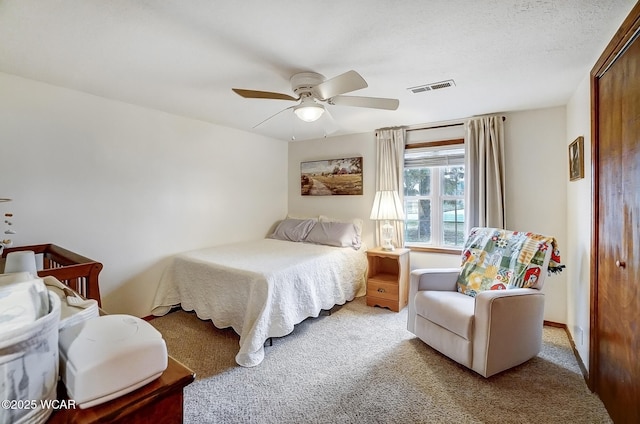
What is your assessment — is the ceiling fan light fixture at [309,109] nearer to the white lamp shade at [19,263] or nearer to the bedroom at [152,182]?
the bedroom at [152,182]

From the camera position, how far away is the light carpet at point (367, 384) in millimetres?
1758

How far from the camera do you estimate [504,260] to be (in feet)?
8.23

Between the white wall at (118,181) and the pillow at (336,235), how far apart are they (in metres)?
1.04

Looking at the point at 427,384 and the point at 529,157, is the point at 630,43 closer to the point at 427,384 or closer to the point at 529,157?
the point at 529,157

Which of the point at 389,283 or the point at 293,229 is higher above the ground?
the point at 293,229

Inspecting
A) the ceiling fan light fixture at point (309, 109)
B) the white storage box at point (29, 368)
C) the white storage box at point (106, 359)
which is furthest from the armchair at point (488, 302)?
the white storage box at point (29, 368)

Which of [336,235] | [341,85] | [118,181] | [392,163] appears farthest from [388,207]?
[118,181]

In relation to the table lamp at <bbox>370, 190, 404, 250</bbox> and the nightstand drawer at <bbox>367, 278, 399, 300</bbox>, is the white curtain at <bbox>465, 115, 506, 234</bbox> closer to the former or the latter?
the table lamp at <bbox>370, 190, 404, 250</bbox>

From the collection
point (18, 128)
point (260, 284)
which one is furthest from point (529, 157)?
point (18, 128)

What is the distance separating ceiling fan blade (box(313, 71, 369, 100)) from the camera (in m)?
1.77

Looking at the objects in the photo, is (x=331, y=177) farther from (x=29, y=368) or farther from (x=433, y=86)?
(x=29, y=368)

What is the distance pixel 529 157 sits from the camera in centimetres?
313

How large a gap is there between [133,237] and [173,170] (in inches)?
32.5

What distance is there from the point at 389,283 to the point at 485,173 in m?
1.59
